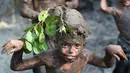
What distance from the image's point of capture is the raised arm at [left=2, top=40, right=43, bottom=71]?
3.20 metres

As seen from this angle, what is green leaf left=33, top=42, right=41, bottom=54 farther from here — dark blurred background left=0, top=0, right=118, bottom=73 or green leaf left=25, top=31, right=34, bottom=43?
dark blurred background left=0, top=0, right=118, bottom=73

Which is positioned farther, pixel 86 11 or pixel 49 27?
pixel 86 11

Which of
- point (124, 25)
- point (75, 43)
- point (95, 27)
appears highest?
point (75, 43)

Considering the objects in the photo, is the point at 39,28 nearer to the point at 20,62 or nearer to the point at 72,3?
the point at 20,62

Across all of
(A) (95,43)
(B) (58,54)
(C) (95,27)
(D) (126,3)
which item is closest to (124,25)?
(D) (126,3)

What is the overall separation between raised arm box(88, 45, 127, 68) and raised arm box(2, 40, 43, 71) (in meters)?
0.49

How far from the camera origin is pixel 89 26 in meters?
8.16

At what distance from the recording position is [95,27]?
320 inches

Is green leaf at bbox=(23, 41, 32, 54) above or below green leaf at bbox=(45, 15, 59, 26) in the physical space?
below

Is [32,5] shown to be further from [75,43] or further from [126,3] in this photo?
[75,43]

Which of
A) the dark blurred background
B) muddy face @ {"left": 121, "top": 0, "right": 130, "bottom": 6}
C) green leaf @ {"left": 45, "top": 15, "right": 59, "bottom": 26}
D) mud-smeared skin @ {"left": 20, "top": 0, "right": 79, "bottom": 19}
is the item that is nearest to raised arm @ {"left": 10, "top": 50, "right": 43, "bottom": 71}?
green leaf @ {"left": 45, "top": 15, "right": 59, "bottom": 26}

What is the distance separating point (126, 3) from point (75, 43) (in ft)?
5.21

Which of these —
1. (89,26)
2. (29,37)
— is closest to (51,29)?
(29,37)

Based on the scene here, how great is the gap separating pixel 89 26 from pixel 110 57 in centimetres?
463
